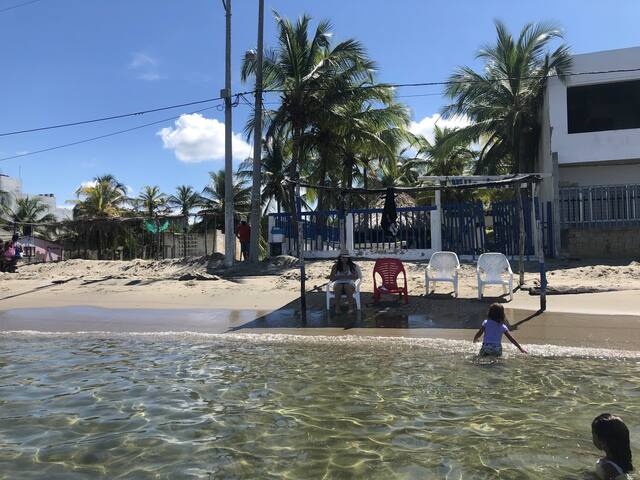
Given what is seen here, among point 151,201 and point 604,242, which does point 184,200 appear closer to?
point 151,201

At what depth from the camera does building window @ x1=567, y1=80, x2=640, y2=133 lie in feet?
68.6

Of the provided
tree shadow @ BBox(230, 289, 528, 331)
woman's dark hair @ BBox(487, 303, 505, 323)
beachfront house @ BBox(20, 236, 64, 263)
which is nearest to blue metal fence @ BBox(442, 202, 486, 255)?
tree shadow @ BBox(230, 289, 528, 331)

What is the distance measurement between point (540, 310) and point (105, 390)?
7.50 m

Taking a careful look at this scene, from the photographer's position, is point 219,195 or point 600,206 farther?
point 219,195

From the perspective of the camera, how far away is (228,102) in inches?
716

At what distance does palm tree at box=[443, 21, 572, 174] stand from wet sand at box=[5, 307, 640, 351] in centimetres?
1587

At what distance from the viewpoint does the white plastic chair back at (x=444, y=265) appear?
11.8 m

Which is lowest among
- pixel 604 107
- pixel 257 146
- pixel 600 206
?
pixel 600 206

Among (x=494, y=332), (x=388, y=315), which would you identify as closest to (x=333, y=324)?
(x=388, y=315)

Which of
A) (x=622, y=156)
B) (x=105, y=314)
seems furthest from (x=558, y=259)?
(x=105, y=314)

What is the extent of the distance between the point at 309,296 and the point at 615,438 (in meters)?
8.98

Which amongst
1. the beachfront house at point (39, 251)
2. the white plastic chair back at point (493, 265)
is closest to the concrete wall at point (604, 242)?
the white plastic chair back at point (493, 265)

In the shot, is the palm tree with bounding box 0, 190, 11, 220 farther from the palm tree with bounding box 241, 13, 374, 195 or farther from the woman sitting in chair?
the woman sitting in chair

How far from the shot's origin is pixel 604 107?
837 inches
